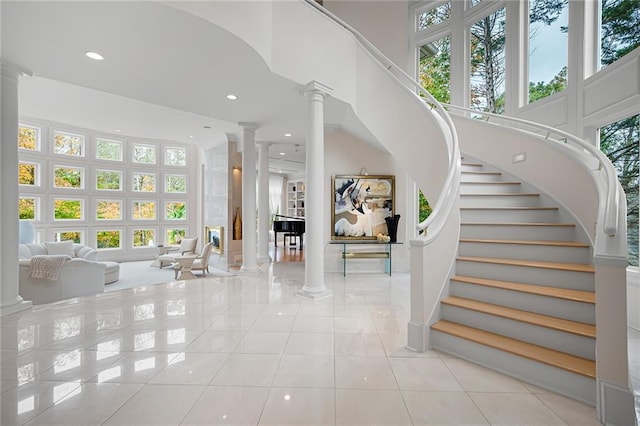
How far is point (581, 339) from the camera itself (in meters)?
2.04

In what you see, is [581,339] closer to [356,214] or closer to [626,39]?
[626,39]

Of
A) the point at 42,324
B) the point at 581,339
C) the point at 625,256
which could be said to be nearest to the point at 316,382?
the point at 581,339

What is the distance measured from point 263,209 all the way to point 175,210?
494 centimetres

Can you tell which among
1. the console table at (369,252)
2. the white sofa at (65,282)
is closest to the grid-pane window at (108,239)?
the white sofa at (65,282)

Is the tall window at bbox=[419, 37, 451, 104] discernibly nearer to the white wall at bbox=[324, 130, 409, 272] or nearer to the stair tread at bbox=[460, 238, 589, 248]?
the white wall at bbox=[324, 130, 409, 272]

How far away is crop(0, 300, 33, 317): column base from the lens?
3.41m

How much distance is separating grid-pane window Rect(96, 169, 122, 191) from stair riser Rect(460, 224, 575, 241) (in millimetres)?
10832

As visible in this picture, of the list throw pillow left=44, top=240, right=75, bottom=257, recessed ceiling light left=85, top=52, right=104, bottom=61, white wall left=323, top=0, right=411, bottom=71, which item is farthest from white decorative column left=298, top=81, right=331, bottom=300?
throw pillow left=44, top=240, right=75, bottom=257

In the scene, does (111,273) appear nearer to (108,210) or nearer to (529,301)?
(108,210)

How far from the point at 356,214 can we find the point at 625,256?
4.74m

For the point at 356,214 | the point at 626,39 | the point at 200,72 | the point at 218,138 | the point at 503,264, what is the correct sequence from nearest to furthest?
the point at 503,264
the point at 626,39
the point at 200,72
the point at 356,214
the point at 218,138

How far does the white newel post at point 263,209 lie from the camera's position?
7574 millimetres

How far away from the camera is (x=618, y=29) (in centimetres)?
356

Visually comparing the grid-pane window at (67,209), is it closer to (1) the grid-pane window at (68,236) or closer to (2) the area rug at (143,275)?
(1) the grid-pane window at (68,236)
